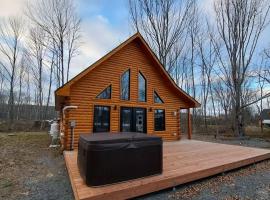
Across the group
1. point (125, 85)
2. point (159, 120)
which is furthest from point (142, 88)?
point (159, 120)

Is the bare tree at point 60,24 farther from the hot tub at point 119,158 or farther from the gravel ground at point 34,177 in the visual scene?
the hot tub at point 119,158

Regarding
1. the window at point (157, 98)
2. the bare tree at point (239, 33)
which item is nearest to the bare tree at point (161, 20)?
the bare tree at point (239, 33)

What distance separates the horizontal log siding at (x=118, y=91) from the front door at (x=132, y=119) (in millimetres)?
215

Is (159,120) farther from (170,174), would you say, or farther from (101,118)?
(170,174)

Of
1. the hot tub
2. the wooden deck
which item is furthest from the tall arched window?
the hot tub

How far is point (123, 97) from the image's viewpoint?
9.35m

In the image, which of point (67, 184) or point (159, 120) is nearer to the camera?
point (67, 184)

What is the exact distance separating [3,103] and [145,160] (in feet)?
105

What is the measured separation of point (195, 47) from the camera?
21.2 m

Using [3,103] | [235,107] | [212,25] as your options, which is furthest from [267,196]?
[3,103]

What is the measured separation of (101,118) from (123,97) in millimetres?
1378

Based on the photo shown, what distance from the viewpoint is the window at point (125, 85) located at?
9.37 metres

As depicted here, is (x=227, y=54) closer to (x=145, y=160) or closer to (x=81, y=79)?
(x=81, y=79)

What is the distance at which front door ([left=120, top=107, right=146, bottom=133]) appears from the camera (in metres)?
9.23
